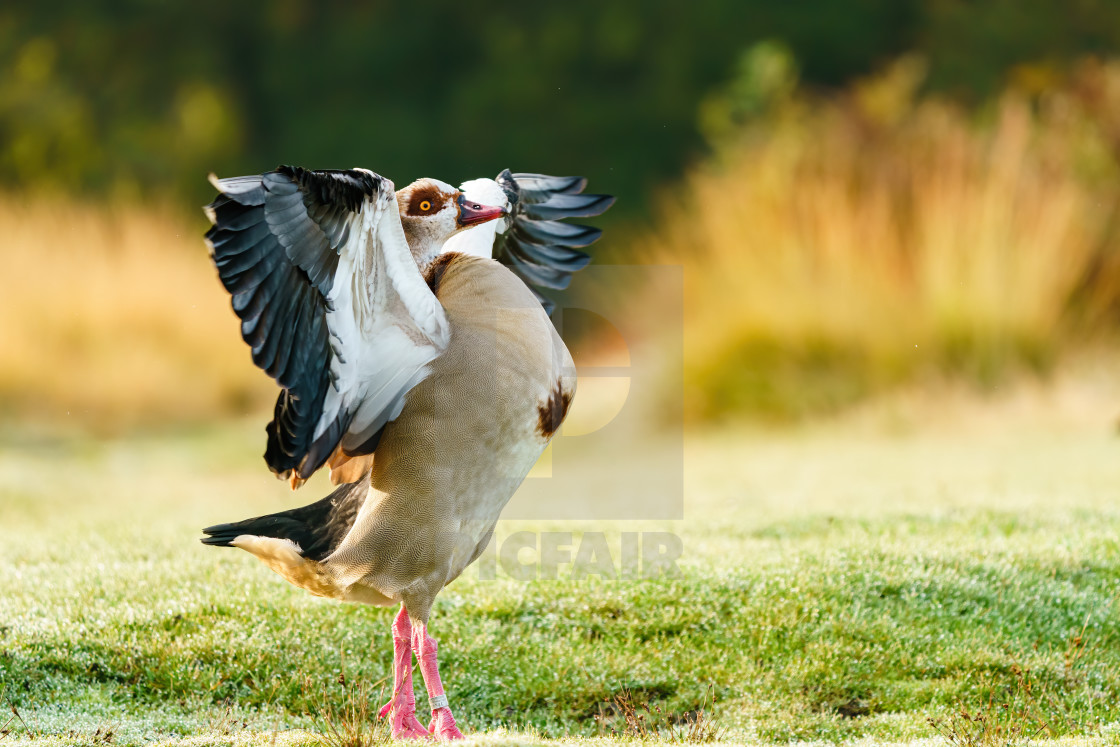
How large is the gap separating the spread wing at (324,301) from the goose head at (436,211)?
33cm

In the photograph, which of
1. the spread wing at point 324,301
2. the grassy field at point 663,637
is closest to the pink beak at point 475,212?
the spread wing at point 324,301

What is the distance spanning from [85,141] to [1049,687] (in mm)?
16814

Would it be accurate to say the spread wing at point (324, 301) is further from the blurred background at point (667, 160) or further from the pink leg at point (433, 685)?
the blurred background at point (667, 160)

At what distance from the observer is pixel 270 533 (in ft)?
12.1

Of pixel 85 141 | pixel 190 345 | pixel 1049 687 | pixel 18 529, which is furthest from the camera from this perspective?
pixel 85 141

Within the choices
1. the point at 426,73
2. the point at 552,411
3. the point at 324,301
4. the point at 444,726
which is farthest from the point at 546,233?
the point at 426,73

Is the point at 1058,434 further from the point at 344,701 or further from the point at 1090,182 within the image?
the point at 344,701

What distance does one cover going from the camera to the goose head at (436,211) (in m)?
3.72

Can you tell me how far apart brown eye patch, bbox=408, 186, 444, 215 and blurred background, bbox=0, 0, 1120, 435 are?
22.1 feet

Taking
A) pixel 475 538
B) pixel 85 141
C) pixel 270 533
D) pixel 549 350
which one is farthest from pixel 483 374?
pixel 85 141

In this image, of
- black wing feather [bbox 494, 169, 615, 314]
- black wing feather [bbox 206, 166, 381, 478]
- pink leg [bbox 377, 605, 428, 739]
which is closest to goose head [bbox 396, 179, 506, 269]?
black wing feather [bbox 206, 166, 381, 478]

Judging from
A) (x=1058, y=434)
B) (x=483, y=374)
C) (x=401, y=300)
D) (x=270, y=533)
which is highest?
(x=401, y=300)

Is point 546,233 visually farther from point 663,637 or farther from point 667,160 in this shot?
point 667,160

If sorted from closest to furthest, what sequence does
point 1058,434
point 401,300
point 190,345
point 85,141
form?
point 401,300
point 1058,434
point 190,345
point 85,141
